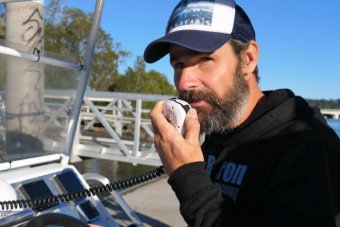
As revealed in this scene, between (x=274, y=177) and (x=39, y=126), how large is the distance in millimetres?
2712

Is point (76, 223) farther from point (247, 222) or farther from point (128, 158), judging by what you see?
point (128, 158)

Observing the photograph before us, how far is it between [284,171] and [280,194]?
0.08m

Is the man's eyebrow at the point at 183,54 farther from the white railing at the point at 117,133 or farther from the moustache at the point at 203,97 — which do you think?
the white railing at the point at 117,133

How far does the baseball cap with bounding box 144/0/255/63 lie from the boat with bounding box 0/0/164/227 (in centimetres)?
118

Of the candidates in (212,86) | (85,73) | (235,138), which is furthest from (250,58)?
(85,73)

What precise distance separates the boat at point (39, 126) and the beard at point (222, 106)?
99 cm

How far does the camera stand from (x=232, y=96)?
1.80 metres

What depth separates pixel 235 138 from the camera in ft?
5.98

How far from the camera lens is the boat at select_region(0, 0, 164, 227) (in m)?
3.12

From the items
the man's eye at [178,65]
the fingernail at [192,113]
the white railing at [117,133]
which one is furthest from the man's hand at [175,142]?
the white railing at [117,133]

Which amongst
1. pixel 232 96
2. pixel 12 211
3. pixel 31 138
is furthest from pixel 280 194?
pixel 31 138

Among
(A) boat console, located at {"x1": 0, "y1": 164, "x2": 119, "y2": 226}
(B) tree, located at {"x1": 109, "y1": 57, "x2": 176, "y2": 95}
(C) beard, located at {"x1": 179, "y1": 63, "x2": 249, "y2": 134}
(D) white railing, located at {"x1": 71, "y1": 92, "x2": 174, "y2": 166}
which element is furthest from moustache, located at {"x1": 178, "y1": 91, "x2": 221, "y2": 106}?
(B) tree, located at {"x1": 109, "y1": 57, "x2": 176, "y2": 95}

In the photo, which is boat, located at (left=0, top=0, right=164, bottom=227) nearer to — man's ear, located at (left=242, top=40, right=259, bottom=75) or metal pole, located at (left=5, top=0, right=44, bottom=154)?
metal pole, located at (left=5, top=0, right=44, bottom=154)

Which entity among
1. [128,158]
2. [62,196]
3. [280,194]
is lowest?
[128,158]
